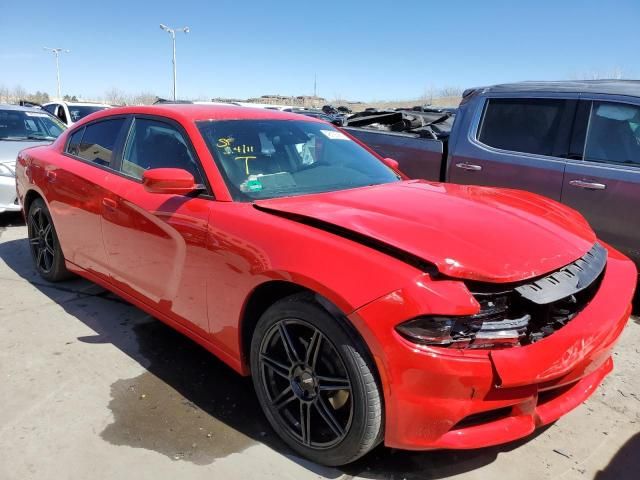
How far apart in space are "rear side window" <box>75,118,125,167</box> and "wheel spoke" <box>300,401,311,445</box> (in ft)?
7.29

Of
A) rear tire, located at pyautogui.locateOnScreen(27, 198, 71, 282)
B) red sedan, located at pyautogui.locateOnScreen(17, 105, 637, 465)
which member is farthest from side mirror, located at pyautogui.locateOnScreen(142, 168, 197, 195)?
rear tire, located at pyautogui.locateOnScreen(27, 198, 71, 282)

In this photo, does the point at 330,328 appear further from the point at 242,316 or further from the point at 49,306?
the point at 49,306

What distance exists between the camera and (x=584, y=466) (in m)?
2.34

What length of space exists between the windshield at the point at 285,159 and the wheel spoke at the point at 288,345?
73cm

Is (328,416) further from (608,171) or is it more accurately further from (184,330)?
(608,171)

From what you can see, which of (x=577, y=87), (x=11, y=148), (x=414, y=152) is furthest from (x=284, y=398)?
(x=11, y=148)

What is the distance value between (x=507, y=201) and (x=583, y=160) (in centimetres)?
171

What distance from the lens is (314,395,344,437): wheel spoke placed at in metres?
2.19

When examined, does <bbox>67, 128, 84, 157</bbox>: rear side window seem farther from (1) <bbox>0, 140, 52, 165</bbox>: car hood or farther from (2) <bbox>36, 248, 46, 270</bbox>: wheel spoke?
(1) <bbox>0, 140, 52, 165</bbox>: car hood

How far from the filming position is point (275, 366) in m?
2.43

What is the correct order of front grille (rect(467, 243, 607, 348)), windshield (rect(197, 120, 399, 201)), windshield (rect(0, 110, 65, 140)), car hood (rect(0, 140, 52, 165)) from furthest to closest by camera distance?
windshield (rect(0, 110, 65, 140)), car hood (rect(0, 140, 52, 165)), windshield (rect(197, 120, 399, 201)), front grille (rect(467, 243, 607, 348))

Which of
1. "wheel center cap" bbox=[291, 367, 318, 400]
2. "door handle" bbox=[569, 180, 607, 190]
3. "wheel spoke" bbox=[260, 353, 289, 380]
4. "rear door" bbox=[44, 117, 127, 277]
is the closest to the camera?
"wheel center cap" bbox=[291, 367, 318, 400]

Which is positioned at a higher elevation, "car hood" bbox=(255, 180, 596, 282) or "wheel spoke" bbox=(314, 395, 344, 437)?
"car hood" bbox=(255, 180, 596, 282)

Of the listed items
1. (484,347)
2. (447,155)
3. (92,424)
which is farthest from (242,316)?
(447,155)
